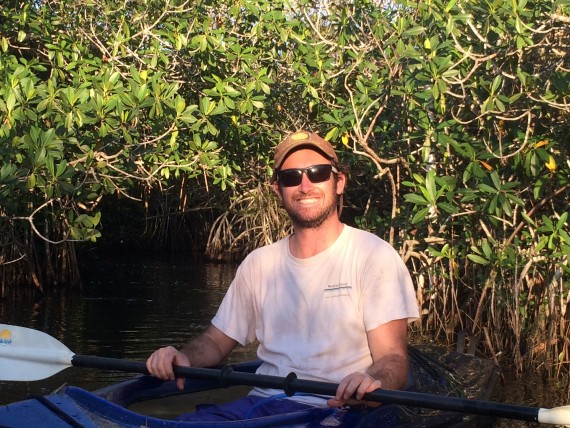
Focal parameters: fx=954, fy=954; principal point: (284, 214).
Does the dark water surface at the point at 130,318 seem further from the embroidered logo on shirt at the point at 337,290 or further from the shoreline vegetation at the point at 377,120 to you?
the embroidered logo on shirt at the point at 337,290

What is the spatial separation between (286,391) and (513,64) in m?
3.87

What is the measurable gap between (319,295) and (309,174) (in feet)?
1.59

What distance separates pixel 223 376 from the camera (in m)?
3.75

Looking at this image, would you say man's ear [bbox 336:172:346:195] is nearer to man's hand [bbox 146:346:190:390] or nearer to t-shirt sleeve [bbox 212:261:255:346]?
t-shirt sleeve [bbox 212:261:255:346]

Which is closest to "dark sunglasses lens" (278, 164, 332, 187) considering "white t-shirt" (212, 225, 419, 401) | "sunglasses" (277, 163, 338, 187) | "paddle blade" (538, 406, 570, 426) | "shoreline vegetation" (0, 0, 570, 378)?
"sunglasses" (277, 163, 338, 187)

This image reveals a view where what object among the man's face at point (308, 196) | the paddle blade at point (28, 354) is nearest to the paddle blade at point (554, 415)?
the man's face at point (308, 196)

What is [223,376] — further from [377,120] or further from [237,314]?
[377,120]

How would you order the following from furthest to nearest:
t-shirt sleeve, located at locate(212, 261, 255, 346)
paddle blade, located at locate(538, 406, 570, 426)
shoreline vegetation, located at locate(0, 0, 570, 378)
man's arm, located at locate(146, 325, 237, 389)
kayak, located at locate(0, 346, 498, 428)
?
shoreline vegetation, located at locate(0, 0, 570, 378) → t-shirt sleeve, located at locate(212, 261, 255, 346) → man's arm, located at locate(146, 325, 237, 389) → kayak, located at locate(0, 346, 498, 428) → paddle blade, located at locate(538, 406, 570, 426)

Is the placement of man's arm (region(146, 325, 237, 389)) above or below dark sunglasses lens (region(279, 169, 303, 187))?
below

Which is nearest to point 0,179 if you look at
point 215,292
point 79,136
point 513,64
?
point 79,136

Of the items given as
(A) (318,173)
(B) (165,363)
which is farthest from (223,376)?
(A) (318,173)

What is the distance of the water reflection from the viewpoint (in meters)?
6.99

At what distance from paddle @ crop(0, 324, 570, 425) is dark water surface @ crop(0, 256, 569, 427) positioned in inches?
3.5

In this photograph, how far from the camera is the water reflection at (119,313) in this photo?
699cm
